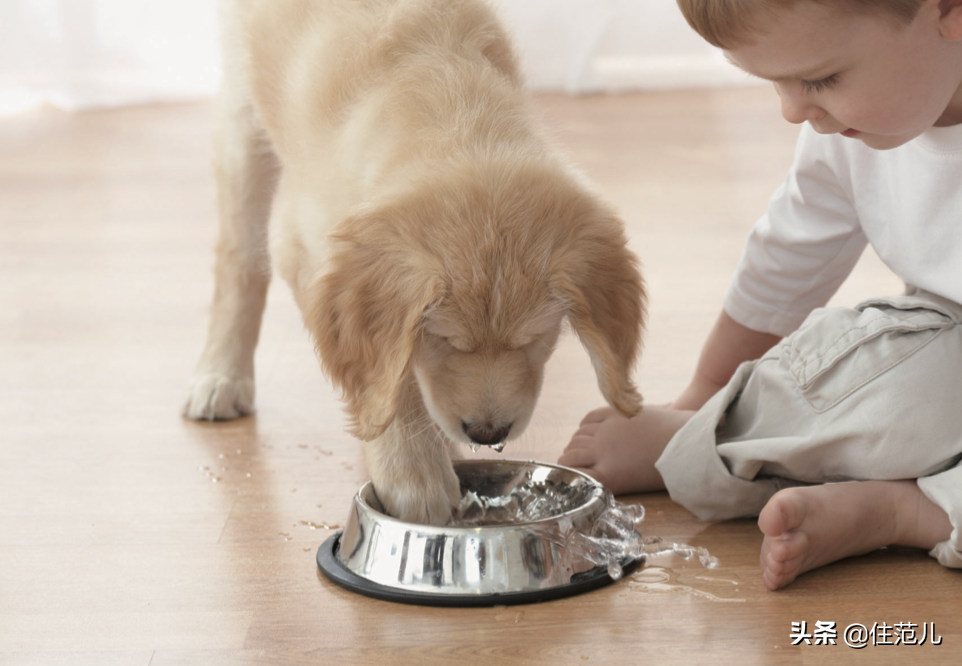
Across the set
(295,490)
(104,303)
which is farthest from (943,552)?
(104,303)

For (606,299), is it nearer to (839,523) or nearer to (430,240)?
(430,240)

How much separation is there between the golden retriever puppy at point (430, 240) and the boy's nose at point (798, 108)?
0.23 m

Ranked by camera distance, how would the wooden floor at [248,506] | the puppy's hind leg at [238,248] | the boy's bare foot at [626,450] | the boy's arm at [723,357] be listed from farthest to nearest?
the puppy's hind leg at [238,248] → the boy's arm at [723,357] → the boy's bare foot at [626,450] → the wooden floor at [248,506]

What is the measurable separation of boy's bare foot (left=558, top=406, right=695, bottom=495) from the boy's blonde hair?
0.54 m

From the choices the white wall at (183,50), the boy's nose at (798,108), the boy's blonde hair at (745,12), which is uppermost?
the boy's blonde hair at (745,12)

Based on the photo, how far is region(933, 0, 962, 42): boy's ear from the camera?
119cm

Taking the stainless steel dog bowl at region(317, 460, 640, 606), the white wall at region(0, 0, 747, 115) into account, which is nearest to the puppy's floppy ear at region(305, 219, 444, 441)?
the stainless steel dog bowl at region(317, 460, 640, 606)

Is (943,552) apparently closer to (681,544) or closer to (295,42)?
(681,544)

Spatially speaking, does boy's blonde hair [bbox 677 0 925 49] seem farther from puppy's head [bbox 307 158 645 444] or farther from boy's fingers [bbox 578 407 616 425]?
boy's fingers [bbox 578 407 616 425]

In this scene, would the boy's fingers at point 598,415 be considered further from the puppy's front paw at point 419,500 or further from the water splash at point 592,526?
the puppy's front paw at point 419,500

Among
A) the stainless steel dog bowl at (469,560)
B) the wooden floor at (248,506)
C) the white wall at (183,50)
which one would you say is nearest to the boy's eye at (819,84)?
the wooden floor at (248,506)

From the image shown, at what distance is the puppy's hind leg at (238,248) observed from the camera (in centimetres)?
193

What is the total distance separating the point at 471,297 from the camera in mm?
1222

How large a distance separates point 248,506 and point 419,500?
282mm
